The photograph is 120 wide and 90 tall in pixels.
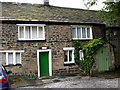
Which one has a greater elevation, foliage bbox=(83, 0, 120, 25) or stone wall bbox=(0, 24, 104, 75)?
foliage bbox=(83, 0, 120, 25)

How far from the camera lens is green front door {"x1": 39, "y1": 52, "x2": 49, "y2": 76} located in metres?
13.5

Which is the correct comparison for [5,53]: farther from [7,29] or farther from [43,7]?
[43,7]

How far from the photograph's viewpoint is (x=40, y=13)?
49.8 feet

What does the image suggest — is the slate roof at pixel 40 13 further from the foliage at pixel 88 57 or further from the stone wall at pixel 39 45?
the foliage at pixel 88 57

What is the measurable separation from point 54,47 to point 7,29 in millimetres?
4580

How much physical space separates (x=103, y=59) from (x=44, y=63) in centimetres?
617

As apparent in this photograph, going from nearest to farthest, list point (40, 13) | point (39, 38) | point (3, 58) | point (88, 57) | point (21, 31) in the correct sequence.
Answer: point (3, 58)
point (88, 57)
point (21, 31)
point (39, 38)
point (40, 13)

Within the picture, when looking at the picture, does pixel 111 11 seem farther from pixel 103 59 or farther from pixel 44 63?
pixel 44 63

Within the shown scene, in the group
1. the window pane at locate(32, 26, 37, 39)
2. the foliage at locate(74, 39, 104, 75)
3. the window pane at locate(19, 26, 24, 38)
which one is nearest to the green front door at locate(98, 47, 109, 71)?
the foliage at locate(74, 39, 104, 75)

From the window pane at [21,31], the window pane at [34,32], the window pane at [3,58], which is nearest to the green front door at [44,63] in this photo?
the window pane at [34,32]

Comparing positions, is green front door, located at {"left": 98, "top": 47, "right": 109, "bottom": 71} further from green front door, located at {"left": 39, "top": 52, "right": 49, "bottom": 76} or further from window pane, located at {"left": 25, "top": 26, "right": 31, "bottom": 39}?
window pane, located at {"left": 25, "top": 26, "right": 31, "bottom": 39}

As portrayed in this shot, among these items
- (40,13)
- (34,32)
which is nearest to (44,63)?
(34,32)

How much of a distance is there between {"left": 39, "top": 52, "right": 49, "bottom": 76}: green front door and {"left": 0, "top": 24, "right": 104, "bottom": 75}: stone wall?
58 centimetres

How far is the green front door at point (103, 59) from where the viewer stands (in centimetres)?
1474
